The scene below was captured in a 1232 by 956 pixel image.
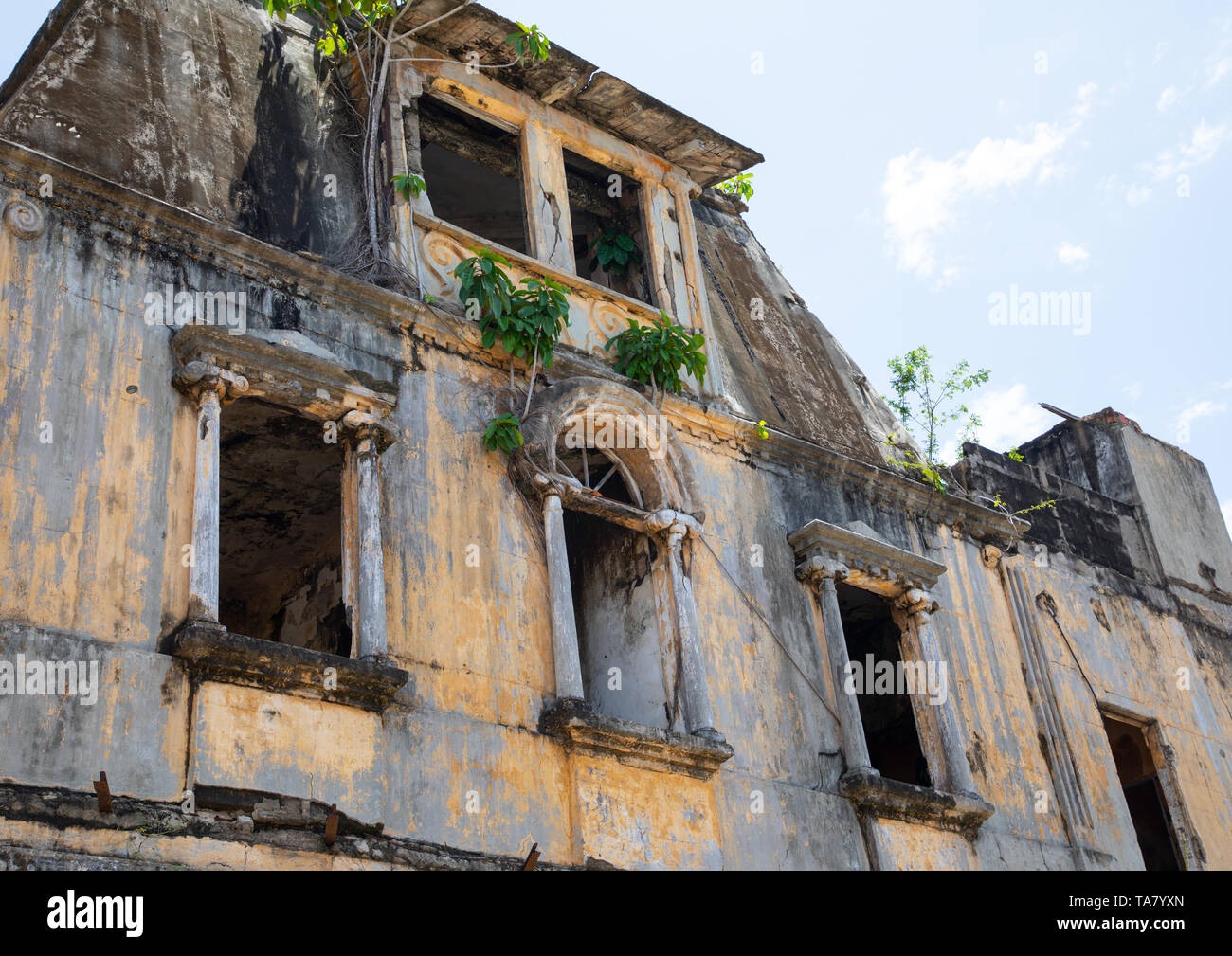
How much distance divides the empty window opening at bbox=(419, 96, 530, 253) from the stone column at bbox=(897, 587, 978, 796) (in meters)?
4.04

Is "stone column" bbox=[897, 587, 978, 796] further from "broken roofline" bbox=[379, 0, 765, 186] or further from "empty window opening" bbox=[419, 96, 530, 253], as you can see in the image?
"empty window opening" bbox=[419, 96, 530, 253]

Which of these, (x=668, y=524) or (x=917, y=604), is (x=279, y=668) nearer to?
(x=668, y=524)

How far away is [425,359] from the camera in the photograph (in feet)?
32.5

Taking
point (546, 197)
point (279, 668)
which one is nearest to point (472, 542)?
point (279, 668)

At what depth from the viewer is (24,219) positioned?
8438 mm

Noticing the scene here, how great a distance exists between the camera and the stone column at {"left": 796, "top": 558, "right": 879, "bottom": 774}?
10492mm

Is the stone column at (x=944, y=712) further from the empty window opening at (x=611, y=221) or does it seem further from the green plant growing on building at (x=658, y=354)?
the empty window opening at (x=611, y=221)

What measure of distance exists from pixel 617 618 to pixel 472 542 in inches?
67.4

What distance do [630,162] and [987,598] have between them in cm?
469

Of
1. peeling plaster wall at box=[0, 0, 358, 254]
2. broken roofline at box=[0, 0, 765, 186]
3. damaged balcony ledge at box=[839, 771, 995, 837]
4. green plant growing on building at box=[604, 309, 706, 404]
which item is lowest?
damaged balcony ledge at box=[839, 771, 995, 837]

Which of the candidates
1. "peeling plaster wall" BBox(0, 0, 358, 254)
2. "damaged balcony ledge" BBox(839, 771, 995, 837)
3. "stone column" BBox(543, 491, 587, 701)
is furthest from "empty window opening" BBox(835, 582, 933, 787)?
"peeling plaster wall" BBox(0, 0, 358, 254)

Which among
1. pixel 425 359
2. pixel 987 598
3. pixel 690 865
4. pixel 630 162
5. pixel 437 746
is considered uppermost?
pixel 630 162

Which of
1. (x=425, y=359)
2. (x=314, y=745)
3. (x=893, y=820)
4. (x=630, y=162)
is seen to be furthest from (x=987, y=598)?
(x=314, y=745)

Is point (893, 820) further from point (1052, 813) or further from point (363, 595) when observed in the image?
point (363, 595)
